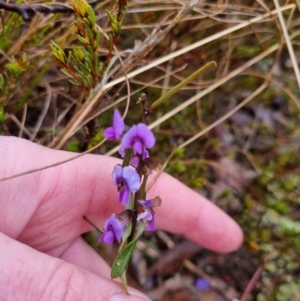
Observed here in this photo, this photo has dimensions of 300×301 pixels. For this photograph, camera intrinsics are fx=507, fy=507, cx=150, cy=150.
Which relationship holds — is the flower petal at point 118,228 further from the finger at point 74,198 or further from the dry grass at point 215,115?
the dry grass at point 215,115

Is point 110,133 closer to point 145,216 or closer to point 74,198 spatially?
point 145,216

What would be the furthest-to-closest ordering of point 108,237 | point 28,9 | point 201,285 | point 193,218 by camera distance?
point 201,285
point 193,218
point 28,9
point 108,237

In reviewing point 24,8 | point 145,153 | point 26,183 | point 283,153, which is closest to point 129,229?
point 145,153

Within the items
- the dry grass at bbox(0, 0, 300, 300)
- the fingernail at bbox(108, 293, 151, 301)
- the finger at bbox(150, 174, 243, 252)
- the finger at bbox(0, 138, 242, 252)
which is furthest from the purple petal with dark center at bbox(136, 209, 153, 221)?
the dry grass at bbox(0, 0, 300, 300)

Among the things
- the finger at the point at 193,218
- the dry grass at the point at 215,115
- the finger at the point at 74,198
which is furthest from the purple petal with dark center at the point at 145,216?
the dry grass at the point at 215,115

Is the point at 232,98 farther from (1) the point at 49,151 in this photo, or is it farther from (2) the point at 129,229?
(2) the point at 129,229

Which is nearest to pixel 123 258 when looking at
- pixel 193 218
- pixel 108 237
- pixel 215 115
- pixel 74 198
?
pixel 108 237
